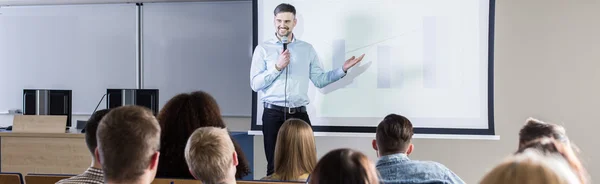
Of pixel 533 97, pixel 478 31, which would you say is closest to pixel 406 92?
pixel 478 31

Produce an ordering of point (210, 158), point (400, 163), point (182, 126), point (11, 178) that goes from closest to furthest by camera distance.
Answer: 1. point (210, 158)
2. point (400, 163)
3. point (11, 178)
4. point (182, 126)

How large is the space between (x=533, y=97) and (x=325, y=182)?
158 inches

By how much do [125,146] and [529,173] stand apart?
46.9 inches

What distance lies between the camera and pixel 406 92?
4891 mm

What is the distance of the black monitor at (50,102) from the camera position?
5159mm

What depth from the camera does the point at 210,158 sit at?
207cm

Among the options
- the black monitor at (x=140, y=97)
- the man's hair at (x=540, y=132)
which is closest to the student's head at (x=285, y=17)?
the black monitor at (x=140, y=97)

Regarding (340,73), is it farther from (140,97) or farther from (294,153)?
(294,153)

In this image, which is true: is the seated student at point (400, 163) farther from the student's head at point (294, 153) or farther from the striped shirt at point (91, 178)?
the striped shirt at point (91, 178)

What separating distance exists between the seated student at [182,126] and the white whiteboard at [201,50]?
2873 millimetres

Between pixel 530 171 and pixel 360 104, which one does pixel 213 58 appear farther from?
pixel 530 171

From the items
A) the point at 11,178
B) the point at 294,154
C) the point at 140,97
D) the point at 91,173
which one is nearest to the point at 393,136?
the point at 294,154

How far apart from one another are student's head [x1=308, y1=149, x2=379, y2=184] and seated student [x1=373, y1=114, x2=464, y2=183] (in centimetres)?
78

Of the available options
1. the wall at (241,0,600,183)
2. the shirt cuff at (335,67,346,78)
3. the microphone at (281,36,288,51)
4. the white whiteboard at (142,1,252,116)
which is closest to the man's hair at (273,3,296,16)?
the microphone at (281,36,288,51)
